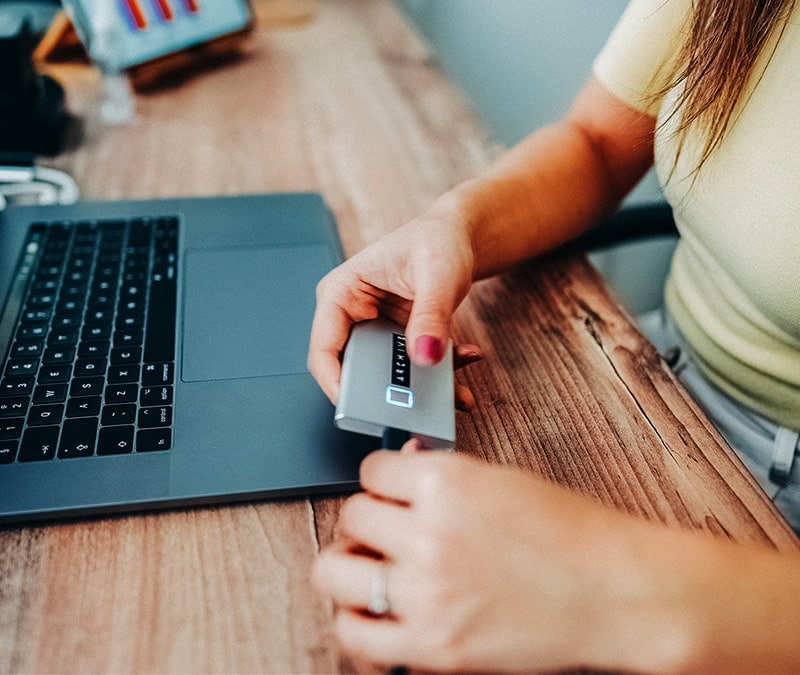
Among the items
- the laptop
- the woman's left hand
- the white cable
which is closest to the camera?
the woman's left hand

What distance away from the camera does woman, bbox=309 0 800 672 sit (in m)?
0.33

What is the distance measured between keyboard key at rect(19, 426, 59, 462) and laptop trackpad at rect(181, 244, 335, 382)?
95 millimetres

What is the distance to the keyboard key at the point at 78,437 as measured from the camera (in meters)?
0.44

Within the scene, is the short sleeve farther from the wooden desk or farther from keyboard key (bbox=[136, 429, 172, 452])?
keyboard key (bbox=[136, 429, 172, 452])

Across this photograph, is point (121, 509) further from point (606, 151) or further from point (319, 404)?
point (606, 151)

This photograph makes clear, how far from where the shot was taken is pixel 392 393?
44 cm

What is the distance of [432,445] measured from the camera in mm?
427

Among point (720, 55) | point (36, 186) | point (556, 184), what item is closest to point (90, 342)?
point (36, 186)

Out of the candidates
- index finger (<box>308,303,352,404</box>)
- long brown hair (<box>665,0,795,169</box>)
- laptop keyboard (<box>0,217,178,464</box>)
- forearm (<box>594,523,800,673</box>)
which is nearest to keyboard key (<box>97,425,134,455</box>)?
laptop keyboard (<box>0,217,178,464</box>)

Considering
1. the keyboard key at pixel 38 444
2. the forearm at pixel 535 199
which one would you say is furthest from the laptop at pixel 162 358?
the forearm at pixel 535 199

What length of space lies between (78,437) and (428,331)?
0.25 metres

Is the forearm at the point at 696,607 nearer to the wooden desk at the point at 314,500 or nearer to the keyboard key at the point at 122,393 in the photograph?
the wooden desk at the point at 314,500

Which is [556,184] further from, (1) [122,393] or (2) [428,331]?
(1) [122,393]

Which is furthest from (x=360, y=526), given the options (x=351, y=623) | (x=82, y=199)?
(x=82, y=199)
